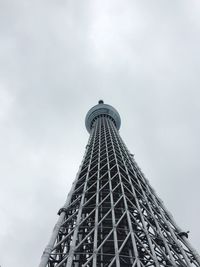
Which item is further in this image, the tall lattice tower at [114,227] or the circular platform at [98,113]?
the circular platform at [98,113]

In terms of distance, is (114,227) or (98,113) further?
(98,113)

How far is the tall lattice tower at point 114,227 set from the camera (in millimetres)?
18562

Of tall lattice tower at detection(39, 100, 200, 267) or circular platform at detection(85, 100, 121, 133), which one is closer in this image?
tall lattice tower at detection(39, 100, 200, 267)

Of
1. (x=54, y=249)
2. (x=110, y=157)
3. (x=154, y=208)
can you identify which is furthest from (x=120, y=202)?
(x=110, y=157)

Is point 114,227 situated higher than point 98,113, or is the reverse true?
point 98,113

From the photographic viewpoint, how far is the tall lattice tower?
18562 millimetres

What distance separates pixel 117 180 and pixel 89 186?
119 inches

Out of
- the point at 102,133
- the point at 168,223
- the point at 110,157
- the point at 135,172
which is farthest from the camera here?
the point at 102,133

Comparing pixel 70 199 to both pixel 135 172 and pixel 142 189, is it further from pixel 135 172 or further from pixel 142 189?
pixel 135 172

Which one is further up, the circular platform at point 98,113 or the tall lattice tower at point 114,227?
the circular platform at point 98,113

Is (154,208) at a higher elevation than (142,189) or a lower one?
lower

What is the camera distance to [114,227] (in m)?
20.1

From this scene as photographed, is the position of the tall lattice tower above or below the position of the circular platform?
below

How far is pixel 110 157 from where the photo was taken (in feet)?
126
